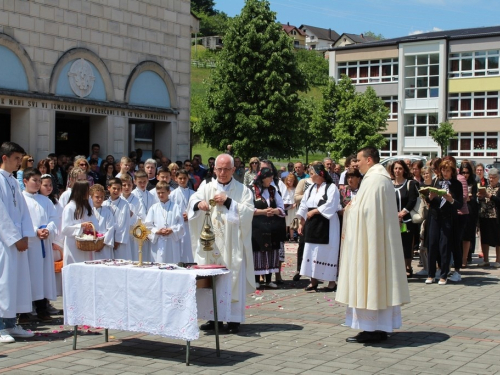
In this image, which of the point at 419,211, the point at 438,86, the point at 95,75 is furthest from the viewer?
the point at 438,86

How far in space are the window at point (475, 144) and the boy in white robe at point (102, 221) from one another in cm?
5318

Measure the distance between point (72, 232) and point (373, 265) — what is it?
4020mm

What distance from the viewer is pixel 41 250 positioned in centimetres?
980

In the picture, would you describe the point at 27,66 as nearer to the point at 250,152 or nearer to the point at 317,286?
the point at 317,286

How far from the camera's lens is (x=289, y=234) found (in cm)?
2031

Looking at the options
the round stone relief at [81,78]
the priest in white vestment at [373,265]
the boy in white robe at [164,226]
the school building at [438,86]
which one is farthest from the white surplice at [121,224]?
the school building at [438,86]

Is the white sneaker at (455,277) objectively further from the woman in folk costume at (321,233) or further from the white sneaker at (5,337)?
the white sneaker at (5,337)

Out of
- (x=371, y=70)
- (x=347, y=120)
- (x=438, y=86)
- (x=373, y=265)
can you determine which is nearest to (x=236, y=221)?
(x=373, y=265)

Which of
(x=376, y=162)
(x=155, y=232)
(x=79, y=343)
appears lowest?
(x=79, y=343)

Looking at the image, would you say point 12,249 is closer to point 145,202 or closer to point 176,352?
point 176,352

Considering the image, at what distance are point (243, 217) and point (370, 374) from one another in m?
2.79

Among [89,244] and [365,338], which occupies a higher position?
[89,244]

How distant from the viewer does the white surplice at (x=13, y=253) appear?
8.51m

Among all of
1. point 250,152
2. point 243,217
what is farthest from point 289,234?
point 250,152
